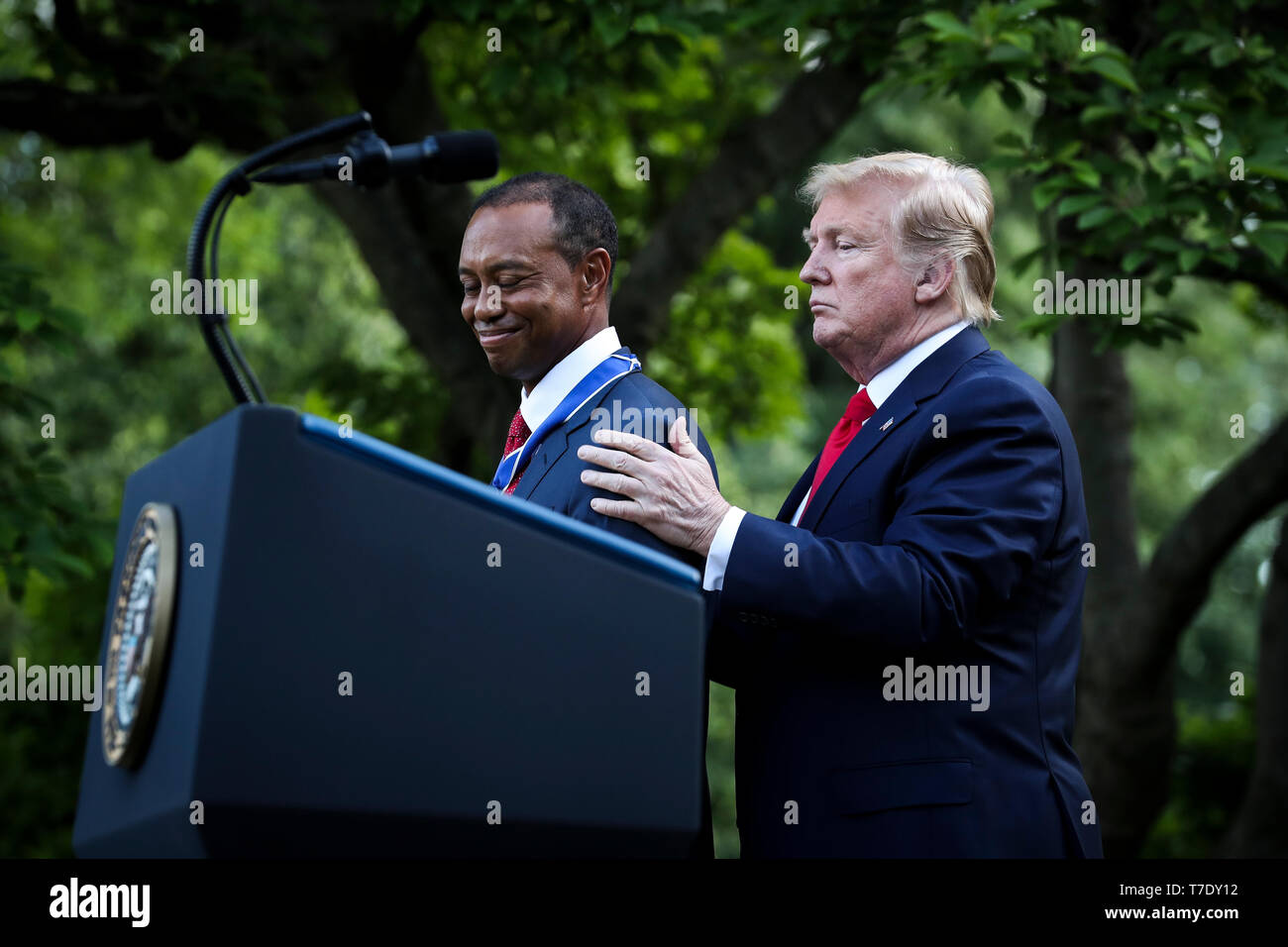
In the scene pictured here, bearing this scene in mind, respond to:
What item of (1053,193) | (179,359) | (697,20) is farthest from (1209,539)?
(179,359)

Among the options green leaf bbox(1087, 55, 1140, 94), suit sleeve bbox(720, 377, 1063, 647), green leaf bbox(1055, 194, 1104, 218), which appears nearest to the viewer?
suit sleeve bbox(720, 377, 1063, 647)

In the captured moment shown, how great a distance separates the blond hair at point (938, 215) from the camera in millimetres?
2445

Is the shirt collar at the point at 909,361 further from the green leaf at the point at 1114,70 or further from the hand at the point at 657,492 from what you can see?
the green leaf at the point at 1114,70

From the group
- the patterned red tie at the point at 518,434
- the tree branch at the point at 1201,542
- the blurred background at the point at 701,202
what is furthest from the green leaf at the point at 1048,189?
the tree branch at the point at 1201,542

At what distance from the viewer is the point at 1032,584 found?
228 centimetres

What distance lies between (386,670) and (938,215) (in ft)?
4.94

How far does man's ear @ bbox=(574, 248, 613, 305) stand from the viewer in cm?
258

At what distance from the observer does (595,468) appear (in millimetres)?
2129

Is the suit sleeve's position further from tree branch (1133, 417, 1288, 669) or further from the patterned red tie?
tree branch (1133, 417, 1288, 669)

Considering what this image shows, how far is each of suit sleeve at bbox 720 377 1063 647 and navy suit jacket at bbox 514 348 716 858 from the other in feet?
0.55

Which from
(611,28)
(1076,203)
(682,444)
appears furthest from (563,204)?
(611,28)

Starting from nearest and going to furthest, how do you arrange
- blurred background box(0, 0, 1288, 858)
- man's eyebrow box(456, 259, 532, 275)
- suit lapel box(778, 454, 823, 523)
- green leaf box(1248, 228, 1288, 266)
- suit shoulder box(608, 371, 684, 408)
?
suit shoulder box(608, 371, 684, 408), man's eyebrow box(456, 259, 532, 275), suit lapel box(778, 454, 823, 523), green leaf box(1248, 228, 1288, 266), blurred background box(0, 0, 1288, 858)

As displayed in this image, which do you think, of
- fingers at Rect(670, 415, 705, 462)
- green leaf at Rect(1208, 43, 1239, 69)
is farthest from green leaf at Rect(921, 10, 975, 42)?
fingers at Rect(670, 415, 705, 462)
